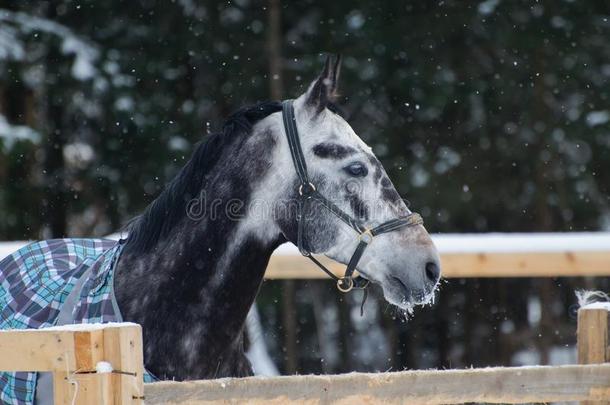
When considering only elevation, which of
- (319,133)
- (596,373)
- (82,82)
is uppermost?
(82,82)

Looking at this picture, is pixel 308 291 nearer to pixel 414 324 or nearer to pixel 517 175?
pixel 414 324

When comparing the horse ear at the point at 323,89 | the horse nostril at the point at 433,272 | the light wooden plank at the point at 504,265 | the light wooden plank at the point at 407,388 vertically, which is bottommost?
the light wooden plank at the point at 407,388

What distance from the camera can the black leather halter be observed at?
10.2 ft

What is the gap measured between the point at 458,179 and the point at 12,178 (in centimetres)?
445

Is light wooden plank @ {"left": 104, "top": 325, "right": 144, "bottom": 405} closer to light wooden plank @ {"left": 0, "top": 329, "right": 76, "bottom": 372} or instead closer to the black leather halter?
light wooden plank @ {"left": 0, "top": 329, "right": 76, "bottom": 372}

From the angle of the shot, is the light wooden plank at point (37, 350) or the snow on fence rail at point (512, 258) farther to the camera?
the snow on fence rail at point (512, 258)

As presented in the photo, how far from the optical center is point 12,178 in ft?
29.9

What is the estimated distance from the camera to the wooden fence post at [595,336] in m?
3.04

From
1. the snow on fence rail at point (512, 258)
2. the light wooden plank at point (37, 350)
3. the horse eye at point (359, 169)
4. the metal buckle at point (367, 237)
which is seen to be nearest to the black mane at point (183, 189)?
the horse eye at point (359, 169)

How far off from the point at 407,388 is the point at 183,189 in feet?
3.63

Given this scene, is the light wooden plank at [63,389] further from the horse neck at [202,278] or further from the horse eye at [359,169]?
the horse eye at [359,169]

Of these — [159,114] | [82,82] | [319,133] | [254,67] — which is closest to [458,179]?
[254,67]

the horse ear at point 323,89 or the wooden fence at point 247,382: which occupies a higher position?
the horse ear at point 323,89

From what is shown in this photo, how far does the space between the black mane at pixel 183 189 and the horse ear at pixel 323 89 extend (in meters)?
0.21
